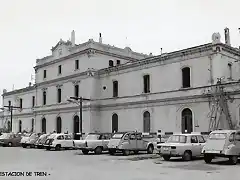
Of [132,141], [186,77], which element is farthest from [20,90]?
[132,141]

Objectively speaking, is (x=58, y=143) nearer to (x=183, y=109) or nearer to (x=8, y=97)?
(x=183, y=109)

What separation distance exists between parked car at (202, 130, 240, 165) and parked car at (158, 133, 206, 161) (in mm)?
1685

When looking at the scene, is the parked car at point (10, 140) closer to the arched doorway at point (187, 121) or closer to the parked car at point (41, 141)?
the parked car at point (41, 141)

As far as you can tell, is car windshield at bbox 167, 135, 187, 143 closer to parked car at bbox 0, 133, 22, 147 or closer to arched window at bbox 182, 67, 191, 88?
arched window at bbox 182, 67, 191, 88

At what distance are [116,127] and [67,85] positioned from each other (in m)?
10.4

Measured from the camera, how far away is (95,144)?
26547 mm

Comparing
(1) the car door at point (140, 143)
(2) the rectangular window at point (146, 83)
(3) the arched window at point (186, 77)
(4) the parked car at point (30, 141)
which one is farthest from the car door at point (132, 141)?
(4) the parked car at point (30, 141)

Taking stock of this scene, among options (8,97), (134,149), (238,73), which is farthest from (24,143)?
(8,97)

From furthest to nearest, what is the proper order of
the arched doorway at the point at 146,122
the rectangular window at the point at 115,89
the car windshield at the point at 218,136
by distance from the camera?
the rectangular window at the point at 115,89
the arched doorway at the point at 146,122
the car windshield at the point at 218,136

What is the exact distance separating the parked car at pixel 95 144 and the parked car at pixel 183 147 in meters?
7.51

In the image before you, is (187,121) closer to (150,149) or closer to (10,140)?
(150,149)

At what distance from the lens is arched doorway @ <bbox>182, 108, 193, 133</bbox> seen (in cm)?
3172

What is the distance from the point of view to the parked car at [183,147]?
19656 mm

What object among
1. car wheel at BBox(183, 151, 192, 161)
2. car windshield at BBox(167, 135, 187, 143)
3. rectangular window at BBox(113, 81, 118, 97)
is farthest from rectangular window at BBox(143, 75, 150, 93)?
car wheel at BBox(183, 151, 192, 161)
